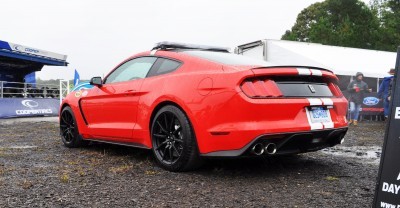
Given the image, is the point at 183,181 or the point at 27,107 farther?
the point at 27,107

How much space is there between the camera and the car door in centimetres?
464

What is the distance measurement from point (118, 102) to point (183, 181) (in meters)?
1.65

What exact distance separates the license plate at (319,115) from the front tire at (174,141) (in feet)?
3.80

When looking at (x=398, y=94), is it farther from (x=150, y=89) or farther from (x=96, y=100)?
(x=96, y=100)

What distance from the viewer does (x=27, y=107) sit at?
15.4m

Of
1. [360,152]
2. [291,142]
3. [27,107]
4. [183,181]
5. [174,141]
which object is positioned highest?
[291,142]

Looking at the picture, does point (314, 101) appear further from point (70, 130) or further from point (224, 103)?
point (70, 130)

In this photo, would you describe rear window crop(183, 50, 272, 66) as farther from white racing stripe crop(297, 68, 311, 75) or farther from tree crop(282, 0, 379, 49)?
tree crop(282, 0, 379, 49)

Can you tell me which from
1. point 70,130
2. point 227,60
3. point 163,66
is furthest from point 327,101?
point 70,130

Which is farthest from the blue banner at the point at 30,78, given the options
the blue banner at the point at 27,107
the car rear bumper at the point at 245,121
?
the car rear bumper at the point at 245,121

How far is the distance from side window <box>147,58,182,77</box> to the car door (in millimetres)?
109

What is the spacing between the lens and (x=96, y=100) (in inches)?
211

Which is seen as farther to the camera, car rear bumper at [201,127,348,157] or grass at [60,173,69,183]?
grass at [60,173,69,183]

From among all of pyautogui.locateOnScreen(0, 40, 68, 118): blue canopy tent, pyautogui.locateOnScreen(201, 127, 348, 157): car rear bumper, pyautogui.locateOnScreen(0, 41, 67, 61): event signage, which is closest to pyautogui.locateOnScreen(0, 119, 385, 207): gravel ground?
pyautogui.locateOnScreen(201, 127, 348, 157): car rear bumper
